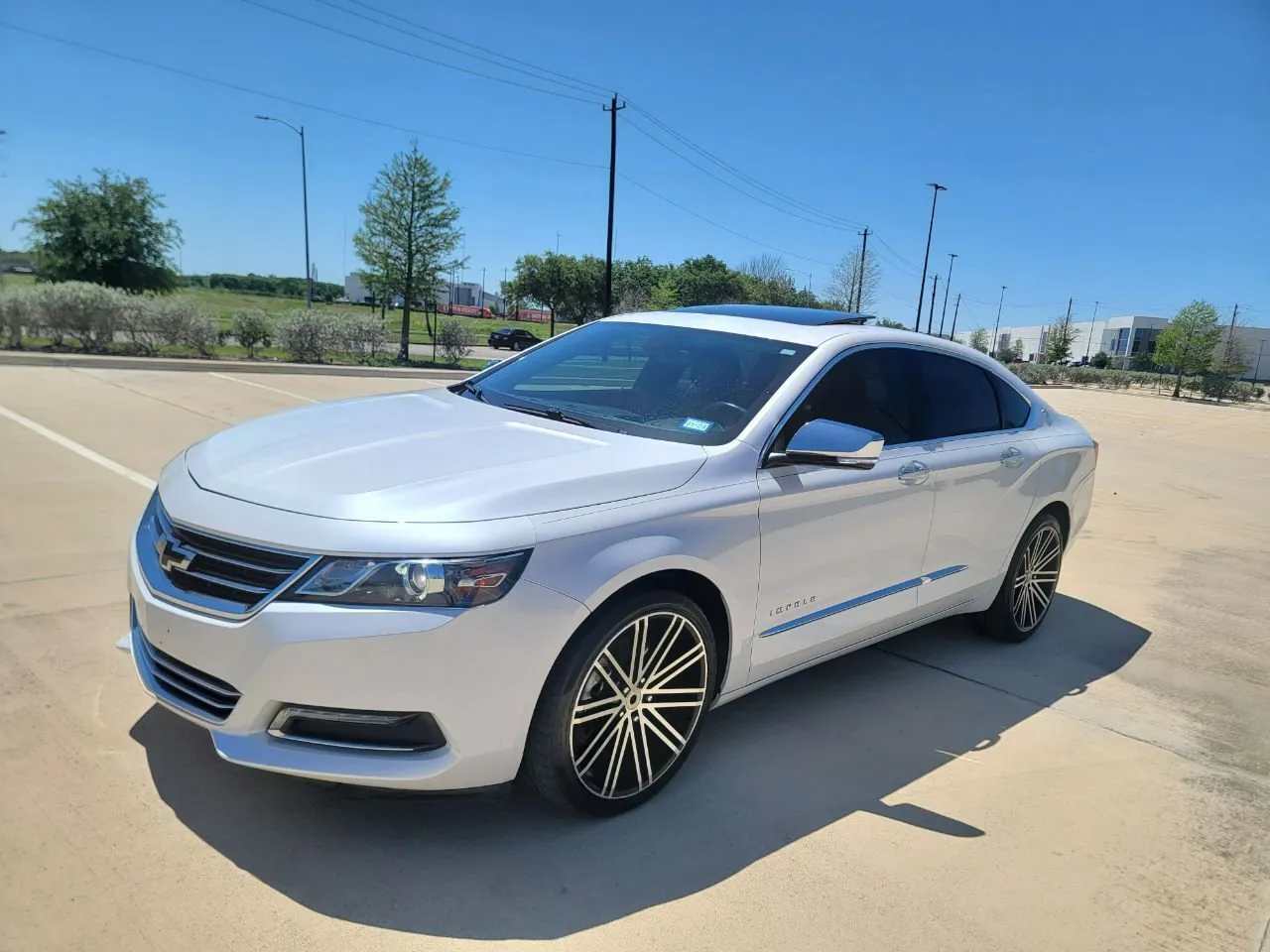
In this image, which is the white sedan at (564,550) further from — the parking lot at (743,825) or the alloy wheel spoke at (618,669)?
the parking lot at (743,825)

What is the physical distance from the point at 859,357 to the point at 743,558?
1.28 metres

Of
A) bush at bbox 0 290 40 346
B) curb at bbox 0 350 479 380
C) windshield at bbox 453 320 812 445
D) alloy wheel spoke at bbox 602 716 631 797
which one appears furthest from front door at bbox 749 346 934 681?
bush at bbox 0 290 40 346

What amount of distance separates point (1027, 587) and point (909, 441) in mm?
1671

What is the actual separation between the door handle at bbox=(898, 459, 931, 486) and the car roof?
2.54 feet

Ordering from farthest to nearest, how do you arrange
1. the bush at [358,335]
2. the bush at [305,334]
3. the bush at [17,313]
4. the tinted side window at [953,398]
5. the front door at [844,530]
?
the bush at [358,335], the bush at [305,334], the bush at [17,313], the tinted side window at [953,398], the front door at [844,530]

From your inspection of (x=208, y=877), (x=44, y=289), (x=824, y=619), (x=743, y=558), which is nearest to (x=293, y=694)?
(x=208, y=877)

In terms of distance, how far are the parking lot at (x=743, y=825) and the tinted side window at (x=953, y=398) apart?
4.32ft

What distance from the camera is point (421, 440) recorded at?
3.06 m

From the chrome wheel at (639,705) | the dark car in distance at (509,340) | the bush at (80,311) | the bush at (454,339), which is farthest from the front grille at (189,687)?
the dark car in distance at (509,340)

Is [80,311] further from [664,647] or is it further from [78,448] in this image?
[664,647]

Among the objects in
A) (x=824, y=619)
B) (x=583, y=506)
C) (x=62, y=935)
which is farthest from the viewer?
(x=824, y=619)

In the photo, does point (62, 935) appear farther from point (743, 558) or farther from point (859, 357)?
point (859, 357)

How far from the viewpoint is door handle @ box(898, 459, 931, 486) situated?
376 centimetres

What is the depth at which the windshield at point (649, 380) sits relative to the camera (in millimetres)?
3377
